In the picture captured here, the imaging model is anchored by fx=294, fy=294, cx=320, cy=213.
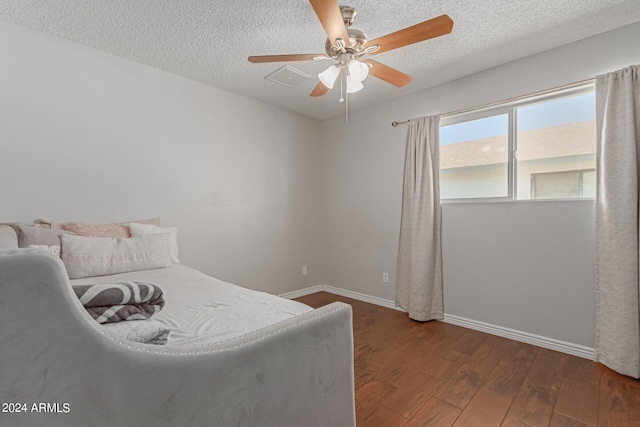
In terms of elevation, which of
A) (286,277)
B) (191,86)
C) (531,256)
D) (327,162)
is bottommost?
(286,277)

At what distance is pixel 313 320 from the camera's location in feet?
2.90

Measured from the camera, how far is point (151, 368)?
579 mm

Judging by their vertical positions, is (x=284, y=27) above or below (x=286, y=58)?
above

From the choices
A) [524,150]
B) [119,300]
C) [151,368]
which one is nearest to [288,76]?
[524,150]

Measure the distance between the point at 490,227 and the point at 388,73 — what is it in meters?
1.67

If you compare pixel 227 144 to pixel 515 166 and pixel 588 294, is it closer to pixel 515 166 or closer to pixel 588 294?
pixel 515 166

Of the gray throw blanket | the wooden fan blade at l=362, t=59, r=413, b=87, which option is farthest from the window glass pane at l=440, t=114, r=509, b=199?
the gray throw blanket

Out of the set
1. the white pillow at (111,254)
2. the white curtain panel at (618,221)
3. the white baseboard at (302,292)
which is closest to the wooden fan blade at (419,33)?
the white curtain panel at (618,221)

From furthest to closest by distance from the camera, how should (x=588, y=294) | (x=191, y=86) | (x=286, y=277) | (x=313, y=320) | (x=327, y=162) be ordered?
(x=327, y=162) < (x=286, y=277) < (x=191, y=86) < (x=588, y=294) < (x=313, y=320)

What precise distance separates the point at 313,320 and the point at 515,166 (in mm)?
2565

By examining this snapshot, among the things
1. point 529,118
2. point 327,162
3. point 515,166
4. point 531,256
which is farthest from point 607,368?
point 327,162

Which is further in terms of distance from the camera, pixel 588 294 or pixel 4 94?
pixel 588 294

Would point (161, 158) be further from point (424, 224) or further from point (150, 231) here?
point (424, 224)

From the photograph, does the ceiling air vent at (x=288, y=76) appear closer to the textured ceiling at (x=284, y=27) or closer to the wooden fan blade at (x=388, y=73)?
the textured ceiling at (x=284, y=27)
